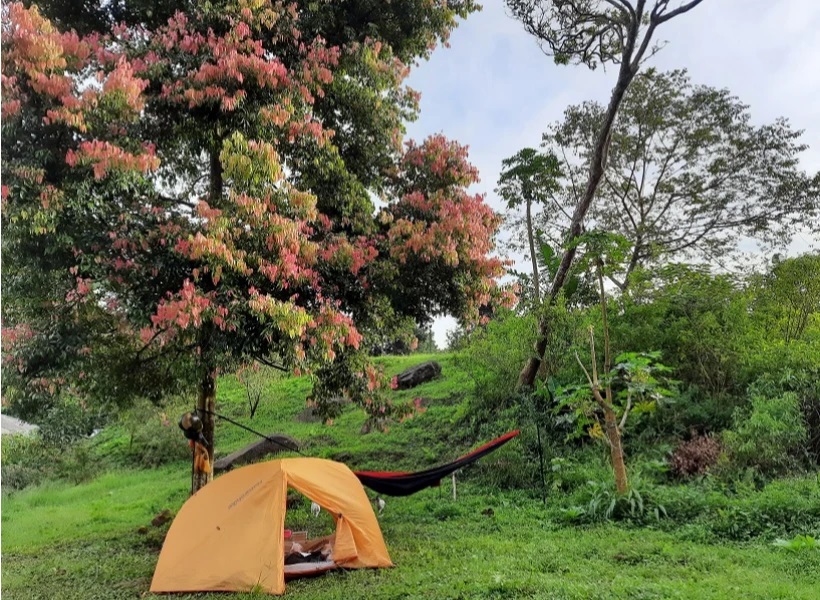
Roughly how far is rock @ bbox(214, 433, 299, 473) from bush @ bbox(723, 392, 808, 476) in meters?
6.17

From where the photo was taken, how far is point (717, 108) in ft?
40.0

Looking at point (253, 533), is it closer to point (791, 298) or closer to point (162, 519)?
point (162, 519)

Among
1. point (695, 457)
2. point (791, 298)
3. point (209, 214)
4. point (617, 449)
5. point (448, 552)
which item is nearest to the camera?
point (209, 214)

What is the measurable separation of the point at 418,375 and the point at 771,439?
877cm

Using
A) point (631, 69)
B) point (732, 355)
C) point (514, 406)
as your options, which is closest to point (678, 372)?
point (732, 355)

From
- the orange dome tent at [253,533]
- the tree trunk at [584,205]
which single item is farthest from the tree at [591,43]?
the orange dome tent at [253,533]

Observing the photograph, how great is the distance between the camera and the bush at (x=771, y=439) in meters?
5.60

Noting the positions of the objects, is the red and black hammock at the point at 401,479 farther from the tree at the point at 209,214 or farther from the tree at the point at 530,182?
the tree at the point at 530,182

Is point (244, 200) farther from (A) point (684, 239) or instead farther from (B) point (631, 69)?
(A) point (684, 239)

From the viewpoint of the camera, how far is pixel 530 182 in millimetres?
12320

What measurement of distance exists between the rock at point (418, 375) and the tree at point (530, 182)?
129 inches

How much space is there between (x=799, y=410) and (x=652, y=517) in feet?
7.21

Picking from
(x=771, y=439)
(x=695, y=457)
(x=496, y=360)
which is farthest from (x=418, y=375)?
(x=771, y=439)

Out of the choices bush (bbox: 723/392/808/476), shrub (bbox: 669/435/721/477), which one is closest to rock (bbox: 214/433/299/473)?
shrub (bbox: 669/435/721/477)
